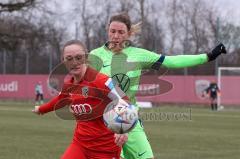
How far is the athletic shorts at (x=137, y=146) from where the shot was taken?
6.55 metres

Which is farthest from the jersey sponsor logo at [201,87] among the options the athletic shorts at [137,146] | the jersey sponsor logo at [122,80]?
the athletic shorts at [137,146]

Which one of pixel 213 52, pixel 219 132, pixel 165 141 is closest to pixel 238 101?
pixel 219 132

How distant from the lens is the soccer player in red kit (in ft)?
19.5

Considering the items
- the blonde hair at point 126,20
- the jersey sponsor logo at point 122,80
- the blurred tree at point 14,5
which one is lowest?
the jersey sponsor logo at point 122,80

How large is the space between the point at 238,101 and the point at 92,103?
36654mm

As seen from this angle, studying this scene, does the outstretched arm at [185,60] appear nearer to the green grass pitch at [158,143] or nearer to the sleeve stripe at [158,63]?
the sleeve stripe at [158,63]

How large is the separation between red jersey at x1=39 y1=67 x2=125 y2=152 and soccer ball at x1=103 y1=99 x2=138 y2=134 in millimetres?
186

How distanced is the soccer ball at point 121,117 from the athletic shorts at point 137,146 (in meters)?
0.76

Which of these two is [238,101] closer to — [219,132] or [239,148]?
[219,132]

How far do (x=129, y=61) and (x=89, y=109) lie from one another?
3.52ft

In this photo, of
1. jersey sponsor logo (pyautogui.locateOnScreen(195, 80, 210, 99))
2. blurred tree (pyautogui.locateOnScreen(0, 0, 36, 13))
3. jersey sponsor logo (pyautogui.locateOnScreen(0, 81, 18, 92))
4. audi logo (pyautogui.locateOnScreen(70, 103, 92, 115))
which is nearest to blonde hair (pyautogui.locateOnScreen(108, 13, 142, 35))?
audi logo (pyautogui.locateOnScreen(70, 103, 92, 115))

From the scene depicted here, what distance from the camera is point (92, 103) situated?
6.04m

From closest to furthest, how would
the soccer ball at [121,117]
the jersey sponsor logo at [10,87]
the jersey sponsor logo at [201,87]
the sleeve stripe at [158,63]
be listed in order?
the soccer ball at [121,117] < the sleeve stripe at [158,63] < the jersey sponsor logo at [201,87] < the jersey sponsor logo at [10,87]

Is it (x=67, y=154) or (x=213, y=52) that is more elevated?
(x=213, y=52)
